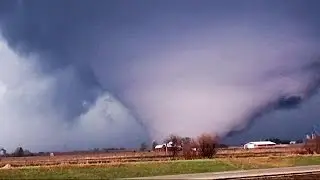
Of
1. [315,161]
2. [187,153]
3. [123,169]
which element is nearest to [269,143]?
[187,153]

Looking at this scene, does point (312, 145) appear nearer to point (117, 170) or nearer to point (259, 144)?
point (117, 170)

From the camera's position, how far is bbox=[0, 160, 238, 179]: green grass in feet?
118

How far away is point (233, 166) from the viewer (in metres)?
44.2

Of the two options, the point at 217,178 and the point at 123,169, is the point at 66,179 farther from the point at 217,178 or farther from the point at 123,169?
the point at 217,178

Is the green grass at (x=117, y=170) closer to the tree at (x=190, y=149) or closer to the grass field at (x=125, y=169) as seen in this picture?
the grass field at (x=125, y=169)

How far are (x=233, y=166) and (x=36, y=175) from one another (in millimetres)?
15459

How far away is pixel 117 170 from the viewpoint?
128 feet

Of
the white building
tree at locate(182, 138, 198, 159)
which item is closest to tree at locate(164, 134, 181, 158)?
tree at locate(182, 138, 198, 159)

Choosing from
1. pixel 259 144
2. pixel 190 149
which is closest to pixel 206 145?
pixel 190 149

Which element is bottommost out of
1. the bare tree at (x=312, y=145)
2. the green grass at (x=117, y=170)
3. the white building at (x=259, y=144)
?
the green grass at (x=117, y=170)

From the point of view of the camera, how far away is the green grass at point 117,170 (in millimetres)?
A: 36062

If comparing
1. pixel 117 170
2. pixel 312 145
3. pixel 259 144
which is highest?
pixel 259 144

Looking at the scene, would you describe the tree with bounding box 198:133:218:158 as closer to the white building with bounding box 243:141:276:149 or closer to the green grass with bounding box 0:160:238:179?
the green grass with bounding box 0:160:238:179

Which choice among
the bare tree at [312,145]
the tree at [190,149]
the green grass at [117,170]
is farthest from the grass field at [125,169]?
the bare tree at [312,145]
